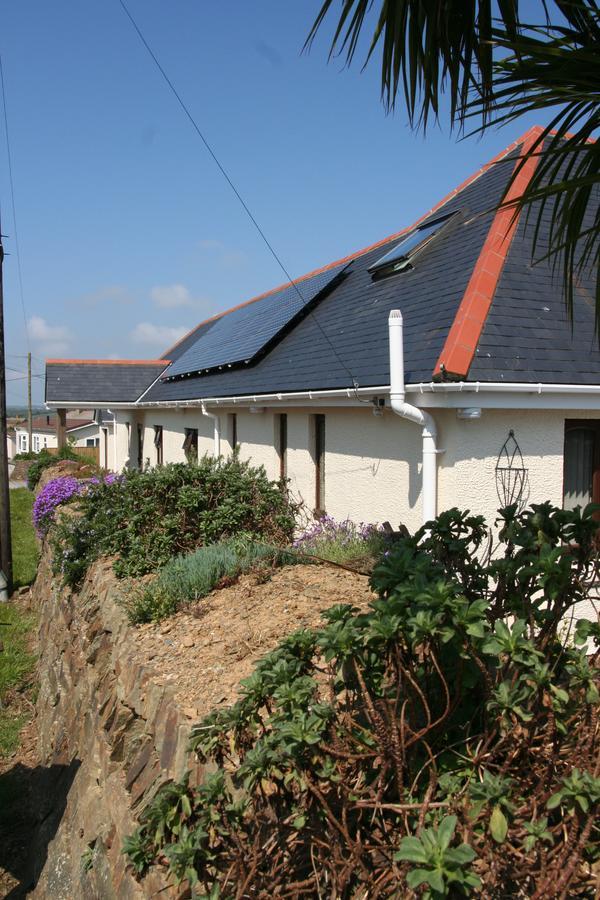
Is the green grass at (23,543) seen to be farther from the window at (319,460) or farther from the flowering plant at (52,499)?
the window at (319,460)

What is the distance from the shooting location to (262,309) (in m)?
18.5

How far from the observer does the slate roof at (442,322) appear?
721 centimetres

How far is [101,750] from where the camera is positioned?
5.68 meters

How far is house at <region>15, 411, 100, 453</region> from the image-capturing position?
62.3m

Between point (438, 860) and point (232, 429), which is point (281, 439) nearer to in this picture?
point (232, 429)

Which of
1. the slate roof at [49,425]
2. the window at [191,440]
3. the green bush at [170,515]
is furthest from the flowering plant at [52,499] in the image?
the slate roof at [49,425]

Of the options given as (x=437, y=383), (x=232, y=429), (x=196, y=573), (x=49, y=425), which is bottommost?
(x=196, y=573)

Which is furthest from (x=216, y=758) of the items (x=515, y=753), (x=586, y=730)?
(x=586, y=730)

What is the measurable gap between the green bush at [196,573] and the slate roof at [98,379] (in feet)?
54.9

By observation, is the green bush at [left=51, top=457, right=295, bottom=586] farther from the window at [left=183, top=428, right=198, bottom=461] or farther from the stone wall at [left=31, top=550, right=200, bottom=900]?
the window at [left=183, top=428, right=198, bottom=461]

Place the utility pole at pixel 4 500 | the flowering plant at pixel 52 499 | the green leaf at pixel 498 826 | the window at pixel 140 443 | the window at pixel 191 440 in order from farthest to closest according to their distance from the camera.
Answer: the window at pixel 140 443
the window at pixel 191 440
the utility pole at pixel 4 500
the flowering plant at pixel 52 499
the green leaf at pixel 498 826

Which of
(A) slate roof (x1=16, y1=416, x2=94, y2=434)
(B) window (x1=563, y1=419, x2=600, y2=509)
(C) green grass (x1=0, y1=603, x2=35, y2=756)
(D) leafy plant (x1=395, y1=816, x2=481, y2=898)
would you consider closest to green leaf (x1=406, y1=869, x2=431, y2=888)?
(D) leafy plant (x1=395, y1=816, x2=481, y2=898)

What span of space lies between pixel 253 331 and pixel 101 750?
11.6 metres

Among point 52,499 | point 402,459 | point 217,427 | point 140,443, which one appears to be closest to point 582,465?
point 402,459
